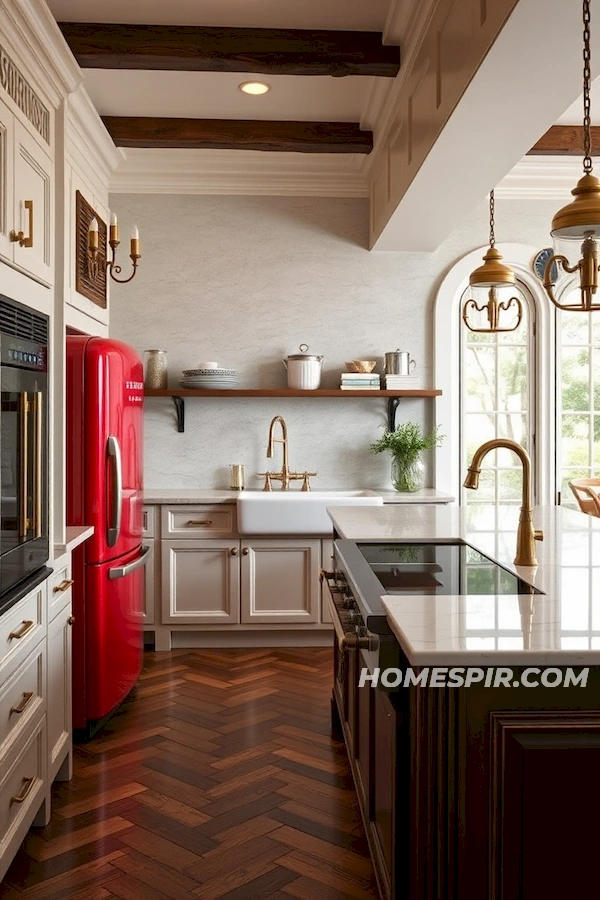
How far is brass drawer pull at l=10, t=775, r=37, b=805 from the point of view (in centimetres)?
217

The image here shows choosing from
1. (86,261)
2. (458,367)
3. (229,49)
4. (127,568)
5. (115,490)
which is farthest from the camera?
(458,367)

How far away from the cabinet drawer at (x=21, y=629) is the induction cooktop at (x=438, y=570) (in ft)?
3.21

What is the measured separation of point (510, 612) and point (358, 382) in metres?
3.25

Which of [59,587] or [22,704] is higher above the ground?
[59,587]

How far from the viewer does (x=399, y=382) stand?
4855 millimetres

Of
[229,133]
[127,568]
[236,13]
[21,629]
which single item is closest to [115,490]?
[127,568]

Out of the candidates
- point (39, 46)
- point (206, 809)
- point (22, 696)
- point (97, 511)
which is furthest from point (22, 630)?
point (39, 46)

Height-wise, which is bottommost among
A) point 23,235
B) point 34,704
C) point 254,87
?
point 34,704

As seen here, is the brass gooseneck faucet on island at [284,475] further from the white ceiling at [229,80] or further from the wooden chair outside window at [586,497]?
the white ceiling at [229,80]

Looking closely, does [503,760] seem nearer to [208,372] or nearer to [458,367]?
[208,372]

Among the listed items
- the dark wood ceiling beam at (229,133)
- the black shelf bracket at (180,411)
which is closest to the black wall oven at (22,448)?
the dark wood ceiling beam at (229,133)

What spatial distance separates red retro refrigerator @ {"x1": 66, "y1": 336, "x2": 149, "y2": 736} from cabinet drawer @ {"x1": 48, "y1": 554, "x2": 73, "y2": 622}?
1.15ft

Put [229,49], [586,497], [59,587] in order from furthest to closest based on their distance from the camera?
1. [586,497]
2. [229,49]
3. [59,587]

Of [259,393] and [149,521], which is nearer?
[149,521]
